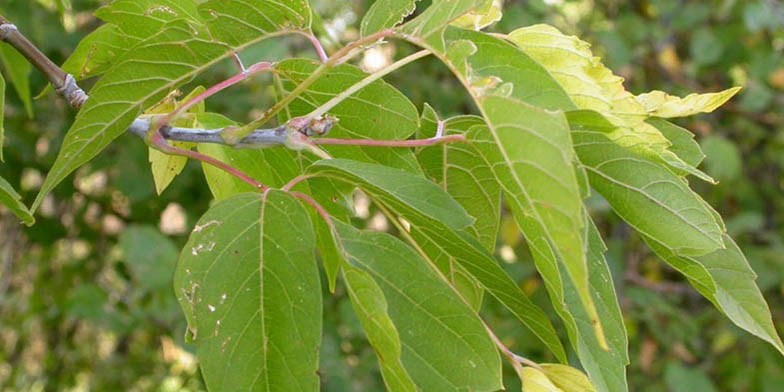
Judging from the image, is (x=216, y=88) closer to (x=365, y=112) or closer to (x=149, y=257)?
(x=365, y=112)

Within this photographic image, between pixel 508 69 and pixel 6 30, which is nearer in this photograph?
pixel 508 69

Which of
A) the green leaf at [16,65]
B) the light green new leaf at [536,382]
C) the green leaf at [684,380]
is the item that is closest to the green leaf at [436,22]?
the light green new leaf at [536,382]

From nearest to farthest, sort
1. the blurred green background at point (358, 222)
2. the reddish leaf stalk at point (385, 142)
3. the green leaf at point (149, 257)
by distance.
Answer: the reddish leaf stalk at point (385, 142) → the green leaf at point (149, 257) → the blurred green background at point (358, 222)

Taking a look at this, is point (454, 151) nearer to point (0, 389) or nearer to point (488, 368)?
point (488, 368)

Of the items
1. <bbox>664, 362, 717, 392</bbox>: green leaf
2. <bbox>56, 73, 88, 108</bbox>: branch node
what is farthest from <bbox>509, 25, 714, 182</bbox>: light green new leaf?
<bbox>664, 362, 717, 392</bbox>: green leaf

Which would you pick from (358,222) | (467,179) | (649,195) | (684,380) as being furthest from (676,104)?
(684,380)

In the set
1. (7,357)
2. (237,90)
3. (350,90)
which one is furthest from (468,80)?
(7,357)

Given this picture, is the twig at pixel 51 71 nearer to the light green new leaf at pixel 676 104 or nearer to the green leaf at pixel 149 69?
the green leaf at pixel 149 69

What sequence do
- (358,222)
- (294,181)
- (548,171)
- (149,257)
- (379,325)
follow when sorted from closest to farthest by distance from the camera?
(548,171), (379,325), (294,181), (149,257), (358,222)

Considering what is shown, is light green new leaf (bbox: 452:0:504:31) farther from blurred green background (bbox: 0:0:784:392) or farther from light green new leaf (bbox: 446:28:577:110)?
blurred green background (bbox: 0:0:784:392)
